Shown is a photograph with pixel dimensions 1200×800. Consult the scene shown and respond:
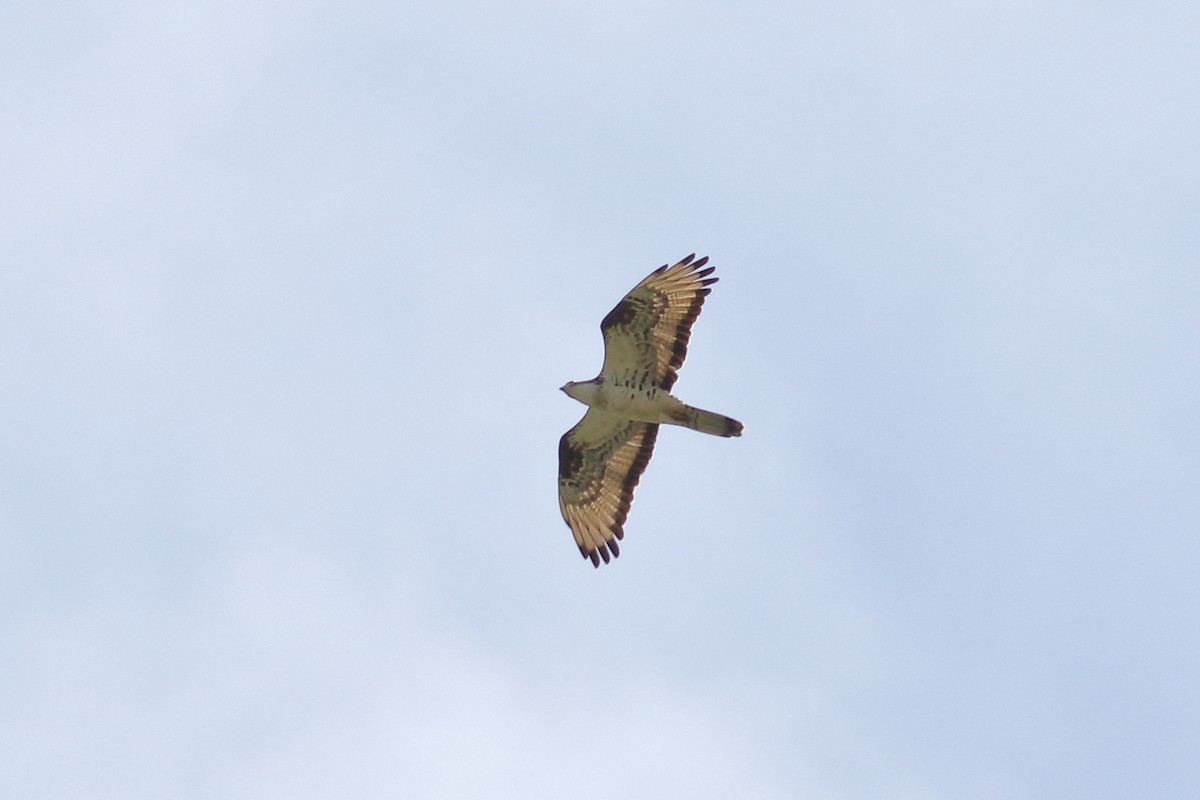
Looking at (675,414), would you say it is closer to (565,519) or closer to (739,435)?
(739,435)

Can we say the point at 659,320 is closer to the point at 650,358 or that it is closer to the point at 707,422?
the point at 650,358

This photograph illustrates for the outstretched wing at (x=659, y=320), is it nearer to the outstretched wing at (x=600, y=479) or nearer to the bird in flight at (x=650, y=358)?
the bird in flight at (x=650, y=358)

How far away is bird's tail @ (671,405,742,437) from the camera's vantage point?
945 inches

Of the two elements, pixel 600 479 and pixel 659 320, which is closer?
pixel 659 320

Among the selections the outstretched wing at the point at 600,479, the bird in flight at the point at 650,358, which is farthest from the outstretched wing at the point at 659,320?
the outstretched wing at the point at 600,479

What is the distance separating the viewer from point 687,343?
2445 cm

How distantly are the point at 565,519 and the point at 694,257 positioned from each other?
4430 millimetres

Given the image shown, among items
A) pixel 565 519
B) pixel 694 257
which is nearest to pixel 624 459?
pixel 565 519

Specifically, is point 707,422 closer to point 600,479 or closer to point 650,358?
point 650,358

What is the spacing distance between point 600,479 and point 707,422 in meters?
2.35

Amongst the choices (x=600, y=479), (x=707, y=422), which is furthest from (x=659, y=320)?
(x=600, y=479)

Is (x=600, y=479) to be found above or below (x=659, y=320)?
below

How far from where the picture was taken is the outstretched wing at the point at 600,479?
25.5m

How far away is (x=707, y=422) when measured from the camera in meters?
24.1
